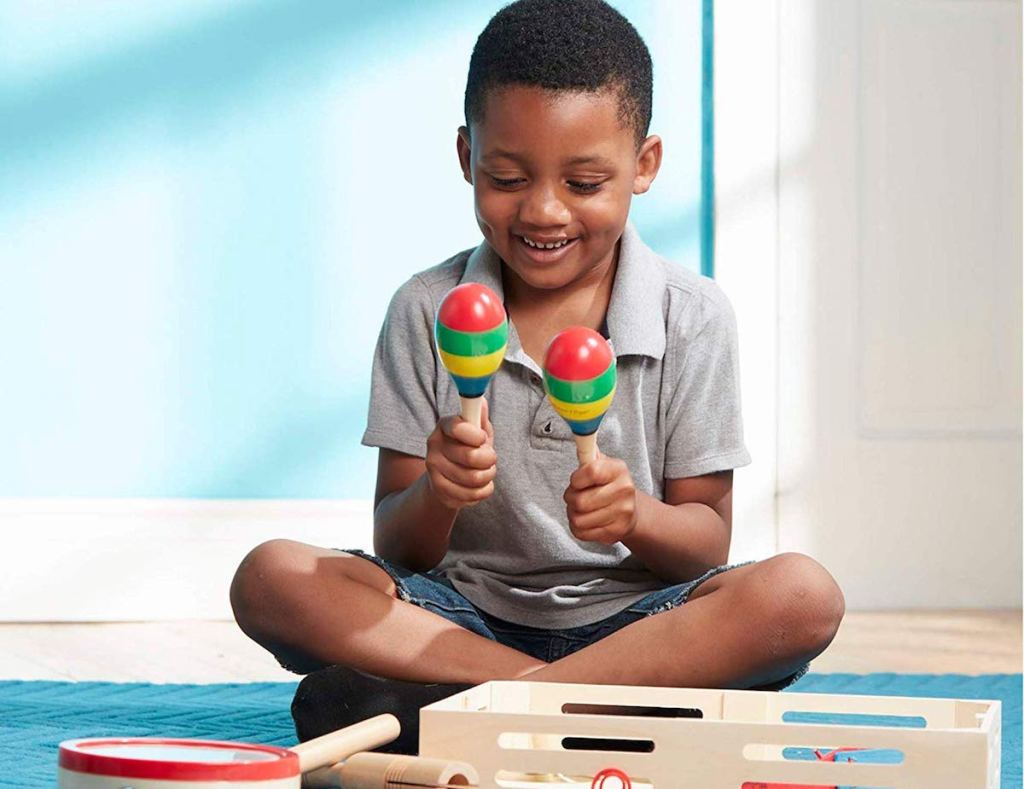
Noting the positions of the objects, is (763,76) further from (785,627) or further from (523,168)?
(785,627)

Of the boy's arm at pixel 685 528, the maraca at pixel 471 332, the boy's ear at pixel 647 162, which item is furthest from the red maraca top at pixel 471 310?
the boy's ear at pixel 647 162

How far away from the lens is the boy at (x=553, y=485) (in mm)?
948

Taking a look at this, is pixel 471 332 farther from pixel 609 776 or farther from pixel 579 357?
pixel 609 776

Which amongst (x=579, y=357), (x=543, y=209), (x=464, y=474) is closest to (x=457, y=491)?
(x=464, y=474)

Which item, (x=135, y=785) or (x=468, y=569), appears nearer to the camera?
(x=135, y=785)

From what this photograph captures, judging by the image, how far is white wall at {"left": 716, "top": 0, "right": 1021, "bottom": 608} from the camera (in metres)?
1.85

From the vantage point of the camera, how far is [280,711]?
3.84 feet

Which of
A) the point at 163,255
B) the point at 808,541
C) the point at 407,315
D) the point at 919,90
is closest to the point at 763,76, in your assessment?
the point at 919,90

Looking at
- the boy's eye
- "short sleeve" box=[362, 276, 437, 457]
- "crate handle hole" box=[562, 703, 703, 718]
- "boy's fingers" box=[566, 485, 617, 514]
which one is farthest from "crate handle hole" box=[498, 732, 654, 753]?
the boy's eye

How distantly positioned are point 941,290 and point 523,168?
3.25 ft

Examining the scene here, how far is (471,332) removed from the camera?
0.84 metres

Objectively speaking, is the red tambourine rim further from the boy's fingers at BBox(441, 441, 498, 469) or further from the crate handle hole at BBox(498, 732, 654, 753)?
the boy's fingers at BBox(441, 441, 498, 469)

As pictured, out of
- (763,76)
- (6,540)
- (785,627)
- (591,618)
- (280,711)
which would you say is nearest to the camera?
(785,627)

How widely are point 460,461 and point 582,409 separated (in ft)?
0.26
